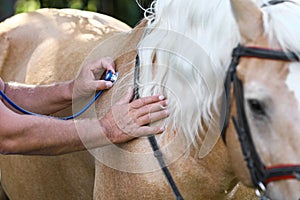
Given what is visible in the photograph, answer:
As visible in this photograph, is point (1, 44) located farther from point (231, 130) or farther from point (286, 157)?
point (286, 157)

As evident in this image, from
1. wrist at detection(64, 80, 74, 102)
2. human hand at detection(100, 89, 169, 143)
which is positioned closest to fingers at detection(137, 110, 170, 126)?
human hand at detection(100, 89, 169, 143)

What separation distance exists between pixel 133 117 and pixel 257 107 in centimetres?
55

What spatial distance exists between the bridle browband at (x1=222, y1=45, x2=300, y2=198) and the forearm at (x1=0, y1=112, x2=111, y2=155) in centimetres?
56

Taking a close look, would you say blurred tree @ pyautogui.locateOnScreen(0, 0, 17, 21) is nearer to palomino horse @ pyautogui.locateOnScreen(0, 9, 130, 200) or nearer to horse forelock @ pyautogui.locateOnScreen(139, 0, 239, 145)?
palomino horse @ pyautogui.locateOnScreen(0, 9, 130, 200)

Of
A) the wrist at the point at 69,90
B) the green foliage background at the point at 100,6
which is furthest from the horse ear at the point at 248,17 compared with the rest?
the green foliage background at the point at 100,6

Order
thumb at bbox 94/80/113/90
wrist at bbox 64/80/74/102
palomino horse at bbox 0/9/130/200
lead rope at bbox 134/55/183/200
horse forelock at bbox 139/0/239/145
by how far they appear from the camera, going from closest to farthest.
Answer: horse forelock at bbox 139/0/239/145 → lead rope at bbox 134/55/183/200 → thumb at bbox 94/80/113/90 → wrist at bbox 64/80/74/102 → palomino horse at bbox 0/9/130/200

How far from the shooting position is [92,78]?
2918 mm

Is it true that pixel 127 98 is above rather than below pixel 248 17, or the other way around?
below

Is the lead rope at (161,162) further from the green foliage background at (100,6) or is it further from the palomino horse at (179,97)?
the green foliage background at (100,6)

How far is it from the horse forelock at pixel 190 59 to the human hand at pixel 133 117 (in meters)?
0.05

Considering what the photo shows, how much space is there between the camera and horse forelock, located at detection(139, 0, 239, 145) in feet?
7.86

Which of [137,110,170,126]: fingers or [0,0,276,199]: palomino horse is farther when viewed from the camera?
[137,110,170,126]: fingers

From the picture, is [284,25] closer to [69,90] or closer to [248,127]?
[248,127]

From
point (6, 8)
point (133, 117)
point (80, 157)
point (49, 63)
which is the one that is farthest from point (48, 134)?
point (6, 8)
